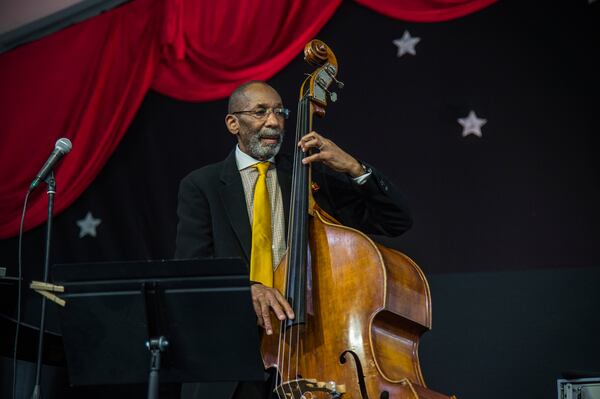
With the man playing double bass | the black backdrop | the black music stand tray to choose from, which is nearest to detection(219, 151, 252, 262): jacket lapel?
the man playing double bass

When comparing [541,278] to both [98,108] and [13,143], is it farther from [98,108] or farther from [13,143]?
[13,143]

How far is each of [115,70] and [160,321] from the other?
9.93 feet

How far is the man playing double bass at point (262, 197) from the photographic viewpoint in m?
2.84

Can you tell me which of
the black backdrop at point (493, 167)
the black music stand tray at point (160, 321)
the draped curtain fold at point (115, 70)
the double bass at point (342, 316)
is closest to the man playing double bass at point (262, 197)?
the double bass at point (342, 316)

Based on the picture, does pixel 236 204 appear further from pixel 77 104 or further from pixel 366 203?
pixel 77 104

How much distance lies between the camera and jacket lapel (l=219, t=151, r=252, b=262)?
291 cm

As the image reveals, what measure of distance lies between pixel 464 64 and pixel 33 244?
287 cm

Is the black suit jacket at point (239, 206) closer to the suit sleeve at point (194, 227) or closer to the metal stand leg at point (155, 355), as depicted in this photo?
the suit sleeve at point (194, 227)

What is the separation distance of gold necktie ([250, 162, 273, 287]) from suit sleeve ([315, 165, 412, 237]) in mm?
203

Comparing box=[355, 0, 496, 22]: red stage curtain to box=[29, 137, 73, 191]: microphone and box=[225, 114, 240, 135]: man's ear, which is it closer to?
box=[225, 114, 240, 135]: man's ear

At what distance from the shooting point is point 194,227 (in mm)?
2988

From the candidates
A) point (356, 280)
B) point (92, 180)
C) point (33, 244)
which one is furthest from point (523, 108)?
point (33, 244)

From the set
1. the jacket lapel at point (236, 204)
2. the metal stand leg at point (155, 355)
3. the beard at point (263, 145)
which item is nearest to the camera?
the metal stand leg at point (155, 355)

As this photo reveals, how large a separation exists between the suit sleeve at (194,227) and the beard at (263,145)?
0.26m
